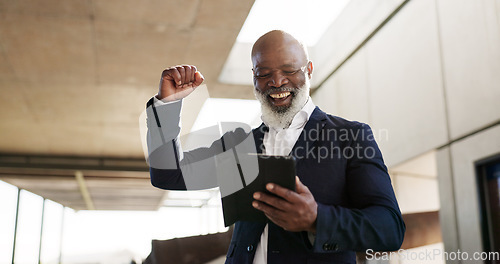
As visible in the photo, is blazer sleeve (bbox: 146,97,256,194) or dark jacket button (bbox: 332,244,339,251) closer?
dark jacket button (bbox: 332,244,339,251)

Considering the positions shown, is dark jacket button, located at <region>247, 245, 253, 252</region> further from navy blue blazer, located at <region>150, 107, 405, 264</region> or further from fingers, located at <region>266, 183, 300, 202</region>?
fingers, located at <region>266, 183, 300, 202</region>

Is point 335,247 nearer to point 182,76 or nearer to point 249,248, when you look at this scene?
point 249,248

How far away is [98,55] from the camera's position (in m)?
6.40

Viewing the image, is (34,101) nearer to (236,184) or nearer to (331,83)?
(331,83)

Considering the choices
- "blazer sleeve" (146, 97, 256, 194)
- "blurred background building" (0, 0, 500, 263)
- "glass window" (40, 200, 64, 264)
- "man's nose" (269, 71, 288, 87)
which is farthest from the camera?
"glass window" (40, 200, 64, 264)

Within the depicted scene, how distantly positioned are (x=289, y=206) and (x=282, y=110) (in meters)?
0.50

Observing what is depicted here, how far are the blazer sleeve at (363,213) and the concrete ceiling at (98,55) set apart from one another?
409 cm

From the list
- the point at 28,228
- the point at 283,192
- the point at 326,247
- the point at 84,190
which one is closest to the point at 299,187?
the point at 283,192

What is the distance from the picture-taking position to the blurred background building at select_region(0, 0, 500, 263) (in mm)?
3795

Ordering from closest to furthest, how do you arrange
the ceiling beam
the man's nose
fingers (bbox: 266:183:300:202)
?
fingers (bbox: 266:183:300:202), the man's nose, the ceiling beam

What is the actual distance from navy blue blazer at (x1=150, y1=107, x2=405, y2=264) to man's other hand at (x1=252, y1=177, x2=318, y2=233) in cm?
3

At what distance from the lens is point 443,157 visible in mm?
4266

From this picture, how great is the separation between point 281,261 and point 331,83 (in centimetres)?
583

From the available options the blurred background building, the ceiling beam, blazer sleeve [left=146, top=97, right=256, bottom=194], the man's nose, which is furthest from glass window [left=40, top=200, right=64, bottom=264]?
the man's nose
